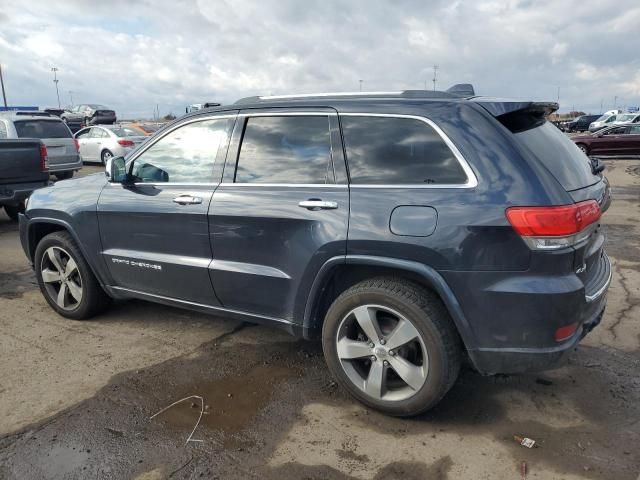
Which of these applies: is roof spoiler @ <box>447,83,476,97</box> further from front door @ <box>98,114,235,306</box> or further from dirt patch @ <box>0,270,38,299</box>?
dirt patch @ <box>0,270,38,299</box>

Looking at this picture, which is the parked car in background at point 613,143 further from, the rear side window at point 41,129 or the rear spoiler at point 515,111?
the rear spoiler at point 515,111

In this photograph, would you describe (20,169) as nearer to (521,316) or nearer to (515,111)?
(515,111)

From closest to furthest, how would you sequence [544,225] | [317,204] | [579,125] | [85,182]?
[544,225] → [317,204] → [85,182] → [579,125]

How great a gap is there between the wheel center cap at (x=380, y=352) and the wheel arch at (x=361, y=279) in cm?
42

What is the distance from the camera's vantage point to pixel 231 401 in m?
3.27

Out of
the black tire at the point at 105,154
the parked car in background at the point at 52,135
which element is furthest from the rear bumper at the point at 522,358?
the black tire at the point at 105,154

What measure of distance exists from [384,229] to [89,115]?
36207mm

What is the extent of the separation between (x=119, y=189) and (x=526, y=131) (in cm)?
292

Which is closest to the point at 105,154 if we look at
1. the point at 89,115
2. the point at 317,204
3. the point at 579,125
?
the point at 317,204

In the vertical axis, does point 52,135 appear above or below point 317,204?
above

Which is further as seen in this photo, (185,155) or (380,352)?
(185,155)

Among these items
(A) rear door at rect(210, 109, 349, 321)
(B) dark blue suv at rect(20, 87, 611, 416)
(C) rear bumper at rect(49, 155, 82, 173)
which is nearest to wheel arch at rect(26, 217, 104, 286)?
(B) dark blue suv at rect(20, 87, 611, 416)

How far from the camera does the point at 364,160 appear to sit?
9.98 feet

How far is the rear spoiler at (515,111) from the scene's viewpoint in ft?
9.31
